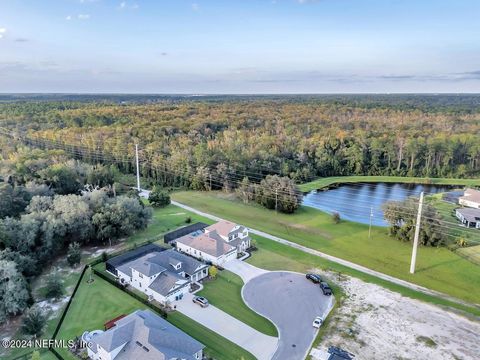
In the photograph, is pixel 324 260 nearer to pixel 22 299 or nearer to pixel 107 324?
pixel 107 324

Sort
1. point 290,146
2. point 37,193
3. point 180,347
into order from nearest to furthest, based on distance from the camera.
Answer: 1. point 180,347
2. point 37,193
3. point 290,146

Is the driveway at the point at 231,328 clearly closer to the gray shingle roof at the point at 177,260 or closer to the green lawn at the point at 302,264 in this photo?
the gray shingle roof at the point at 177,260

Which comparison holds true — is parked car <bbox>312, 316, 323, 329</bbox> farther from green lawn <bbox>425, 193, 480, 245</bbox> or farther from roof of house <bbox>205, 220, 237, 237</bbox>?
green lawn <bbox>425, 193, 480, 245</bbox>

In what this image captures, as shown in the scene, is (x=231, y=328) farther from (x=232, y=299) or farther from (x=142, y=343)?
(x=142, y=343)

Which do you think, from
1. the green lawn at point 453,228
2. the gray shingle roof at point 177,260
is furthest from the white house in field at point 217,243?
the green lawn at point 453,228

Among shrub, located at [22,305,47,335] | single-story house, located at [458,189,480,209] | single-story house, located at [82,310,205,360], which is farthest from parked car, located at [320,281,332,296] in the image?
single-story house, located at [458,189,480,209]

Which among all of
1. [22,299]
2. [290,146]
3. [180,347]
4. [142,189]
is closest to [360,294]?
[180,347]
